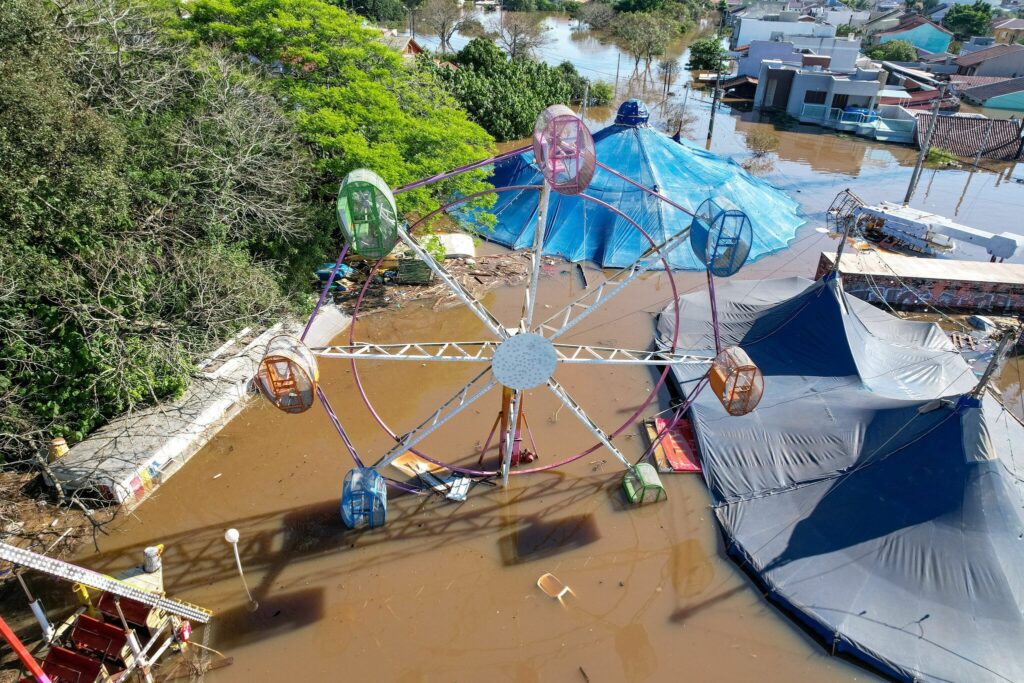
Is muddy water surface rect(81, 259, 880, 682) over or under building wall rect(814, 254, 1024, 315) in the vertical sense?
under

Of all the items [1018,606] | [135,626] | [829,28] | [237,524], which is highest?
[829,28]

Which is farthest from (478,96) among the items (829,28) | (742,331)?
(829,28)

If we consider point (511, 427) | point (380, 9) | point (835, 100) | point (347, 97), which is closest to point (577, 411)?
point (511, 427)

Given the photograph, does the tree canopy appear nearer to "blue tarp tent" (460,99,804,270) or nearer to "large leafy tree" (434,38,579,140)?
"blue tarp tent" (460,99,804,270)

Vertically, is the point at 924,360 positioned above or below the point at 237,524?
above

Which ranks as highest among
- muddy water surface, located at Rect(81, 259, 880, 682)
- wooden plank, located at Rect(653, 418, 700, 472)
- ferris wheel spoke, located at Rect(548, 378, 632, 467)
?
ferris wheel spoke, located at Rect(548, 378, 632, 467)

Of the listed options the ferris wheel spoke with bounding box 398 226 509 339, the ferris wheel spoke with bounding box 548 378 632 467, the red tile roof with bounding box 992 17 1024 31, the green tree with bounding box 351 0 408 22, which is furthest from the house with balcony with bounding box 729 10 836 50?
the ferris wheel spoke with bounding box 398 226 509 339

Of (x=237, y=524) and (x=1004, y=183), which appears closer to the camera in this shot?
(x=237, y=524)

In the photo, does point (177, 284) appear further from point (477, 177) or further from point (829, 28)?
point (829, 28)
